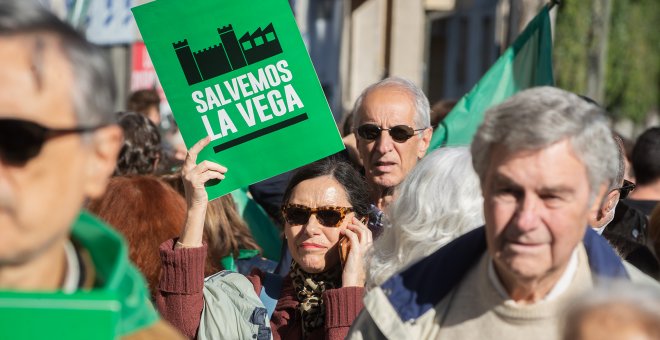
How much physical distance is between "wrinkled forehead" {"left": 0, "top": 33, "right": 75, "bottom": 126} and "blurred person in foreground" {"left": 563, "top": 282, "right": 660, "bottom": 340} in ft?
3.11

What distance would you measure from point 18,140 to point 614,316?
3.48ft

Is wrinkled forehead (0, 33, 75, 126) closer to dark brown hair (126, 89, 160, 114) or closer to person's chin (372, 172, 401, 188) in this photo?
person's chin (372, 172, 401, 188)

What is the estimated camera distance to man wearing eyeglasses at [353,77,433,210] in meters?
5.32

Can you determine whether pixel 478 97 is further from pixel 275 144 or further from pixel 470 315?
pixel 470 315

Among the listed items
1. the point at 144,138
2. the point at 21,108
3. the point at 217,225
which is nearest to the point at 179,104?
the point at 217,225

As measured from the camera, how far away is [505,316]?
2.97m

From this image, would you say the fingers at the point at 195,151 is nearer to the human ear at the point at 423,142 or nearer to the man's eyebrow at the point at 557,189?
the human ear at the point at 423,142

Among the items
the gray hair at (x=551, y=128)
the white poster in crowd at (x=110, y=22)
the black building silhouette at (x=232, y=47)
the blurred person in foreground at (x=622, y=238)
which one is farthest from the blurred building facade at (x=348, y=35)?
the gray hair at (x=551, y=128)

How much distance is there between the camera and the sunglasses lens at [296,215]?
458cm

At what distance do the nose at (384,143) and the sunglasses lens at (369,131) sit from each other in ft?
0.07

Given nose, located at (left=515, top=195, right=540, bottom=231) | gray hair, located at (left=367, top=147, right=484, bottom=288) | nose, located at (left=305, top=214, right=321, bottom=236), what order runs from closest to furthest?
1. nose, located at (left=515, top=195, right=540, bottom=231)
2. gray hair, located at (left=367, top=147, right=484, bottom=288)
3. nose, located at (left=305, top=214, right=321, bottom=236)

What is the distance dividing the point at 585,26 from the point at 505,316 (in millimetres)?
25217

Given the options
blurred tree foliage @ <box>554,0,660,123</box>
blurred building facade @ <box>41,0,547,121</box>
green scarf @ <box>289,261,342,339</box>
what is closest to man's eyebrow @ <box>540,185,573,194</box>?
green scarf @ <box>289,261,342,339</box>

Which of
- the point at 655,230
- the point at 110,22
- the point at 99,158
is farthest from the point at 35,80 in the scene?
the point at 110,22
